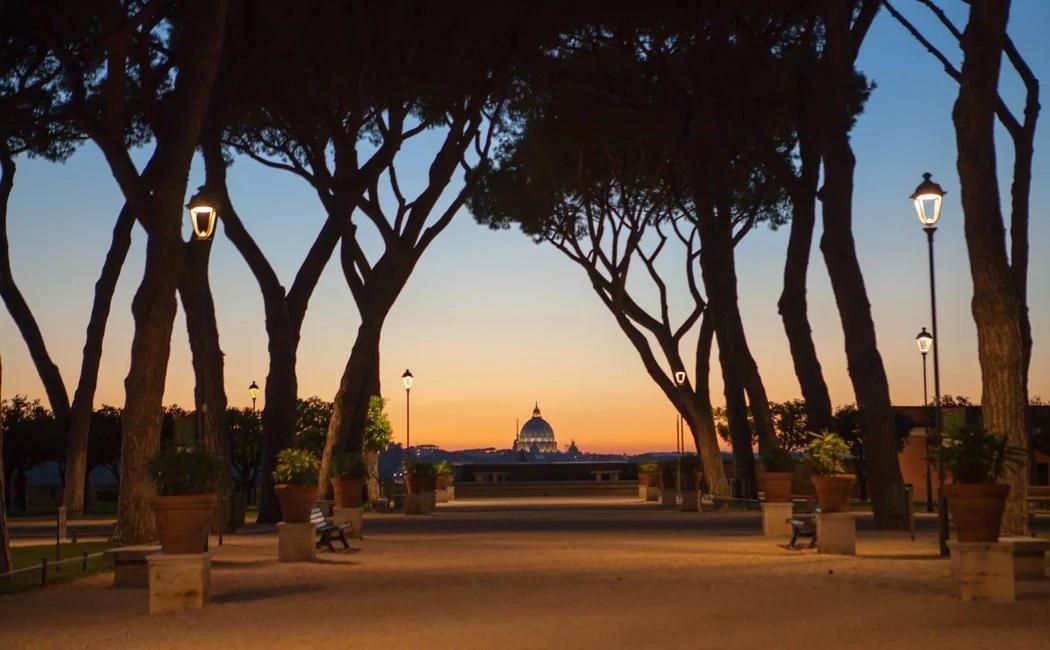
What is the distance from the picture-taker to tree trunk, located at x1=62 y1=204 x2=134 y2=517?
31.2 meters

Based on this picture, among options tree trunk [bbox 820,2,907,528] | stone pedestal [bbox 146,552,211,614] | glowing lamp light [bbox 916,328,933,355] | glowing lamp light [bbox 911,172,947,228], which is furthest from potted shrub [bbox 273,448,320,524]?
glowing lamp light [bbox 916,328,933,355]

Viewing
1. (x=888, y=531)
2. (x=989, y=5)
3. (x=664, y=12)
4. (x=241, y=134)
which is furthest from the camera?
(x=241, y=134)

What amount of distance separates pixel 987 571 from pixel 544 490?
4170 centimetres

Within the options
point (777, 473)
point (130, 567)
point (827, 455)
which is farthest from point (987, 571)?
point (777, 473)

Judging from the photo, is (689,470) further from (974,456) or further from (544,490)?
(974,456)

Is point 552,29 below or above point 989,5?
above

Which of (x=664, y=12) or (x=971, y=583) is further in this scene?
(x=664, y=12)

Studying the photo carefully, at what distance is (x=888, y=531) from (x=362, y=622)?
13222mm

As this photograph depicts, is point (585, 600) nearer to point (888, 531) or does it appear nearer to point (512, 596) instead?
point (512, 596)

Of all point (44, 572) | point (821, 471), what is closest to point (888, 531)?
point (821, 471)

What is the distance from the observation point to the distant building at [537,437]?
110 metres

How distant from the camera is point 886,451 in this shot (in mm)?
22125

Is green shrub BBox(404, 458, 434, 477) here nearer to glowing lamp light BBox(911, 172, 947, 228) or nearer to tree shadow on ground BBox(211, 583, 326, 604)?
glowing lamp light BBox(911, 172, 947, 228)

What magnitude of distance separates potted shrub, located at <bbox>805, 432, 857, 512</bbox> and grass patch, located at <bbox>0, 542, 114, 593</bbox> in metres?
7.87
